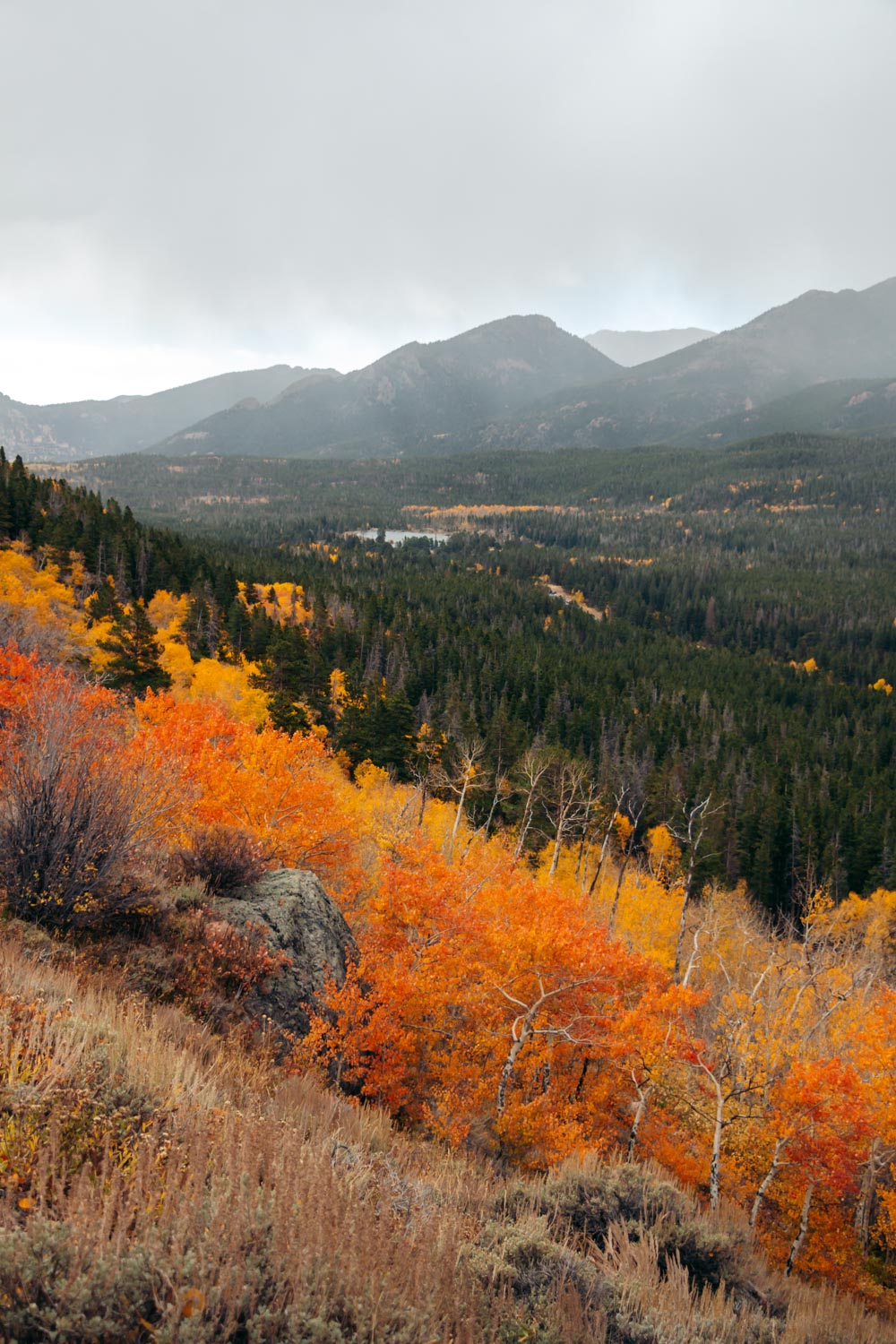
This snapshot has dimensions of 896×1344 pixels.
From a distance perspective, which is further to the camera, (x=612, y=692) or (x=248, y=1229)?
(x=612, y=692)

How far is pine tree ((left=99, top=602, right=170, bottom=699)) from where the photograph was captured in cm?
5009

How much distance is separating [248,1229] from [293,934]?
11162 millimetres

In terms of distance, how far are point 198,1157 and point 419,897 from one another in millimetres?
18677

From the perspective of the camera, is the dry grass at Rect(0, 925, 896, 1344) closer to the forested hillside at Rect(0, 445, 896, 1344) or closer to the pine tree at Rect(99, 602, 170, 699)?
the forested hillside at Rect(0, 445, 896, 1344)

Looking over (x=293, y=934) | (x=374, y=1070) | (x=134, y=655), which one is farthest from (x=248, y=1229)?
→ (x=134, y=655)

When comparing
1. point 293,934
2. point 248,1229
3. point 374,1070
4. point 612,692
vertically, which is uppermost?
point 248,1229

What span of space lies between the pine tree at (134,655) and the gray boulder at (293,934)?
39.2 metres

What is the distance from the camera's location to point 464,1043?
2030 cm

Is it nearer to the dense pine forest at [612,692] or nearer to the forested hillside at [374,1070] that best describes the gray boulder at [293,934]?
the forested hillside at [374,1070]

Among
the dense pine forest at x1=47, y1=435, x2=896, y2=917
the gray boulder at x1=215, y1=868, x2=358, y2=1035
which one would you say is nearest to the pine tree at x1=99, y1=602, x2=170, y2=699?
the dense pine forest at x1=47, y1=435, x2=896, y2=917

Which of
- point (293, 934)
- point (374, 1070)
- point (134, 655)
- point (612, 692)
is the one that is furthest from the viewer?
point (612, 692)

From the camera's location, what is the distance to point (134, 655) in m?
51.8

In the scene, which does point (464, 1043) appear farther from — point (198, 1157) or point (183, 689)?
point (183, 689)

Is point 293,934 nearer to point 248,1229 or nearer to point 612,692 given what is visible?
point 248,1229
